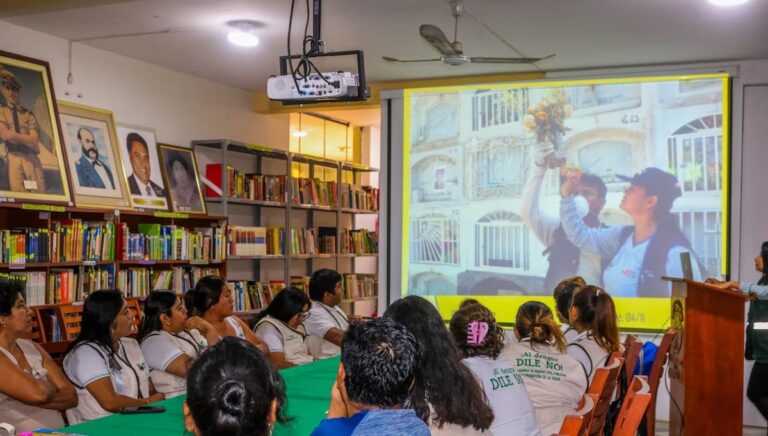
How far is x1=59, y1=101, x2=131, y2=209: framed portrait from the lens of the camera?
6.73m

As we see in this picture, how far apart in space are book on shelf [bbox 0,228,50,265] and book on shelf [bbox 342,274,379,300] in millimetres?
4420

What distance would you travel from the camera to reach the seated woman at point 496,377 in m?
2.93

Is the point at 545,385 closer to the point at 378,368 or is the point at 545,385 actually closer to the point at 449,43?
the point at 378,368

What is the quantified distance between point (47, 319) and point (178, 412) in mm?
3232

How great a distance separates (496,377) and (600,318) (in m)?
1.59

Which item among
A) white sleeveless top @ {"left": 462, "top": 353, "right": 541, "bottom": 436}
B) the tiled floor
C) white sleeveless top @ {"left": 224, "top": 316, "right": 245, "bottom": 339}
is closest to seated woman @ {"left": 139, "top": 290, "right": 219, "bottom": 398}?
white sleeveless top @ {"left": 224, "top": 316, "right": 245, "bottom": 339}

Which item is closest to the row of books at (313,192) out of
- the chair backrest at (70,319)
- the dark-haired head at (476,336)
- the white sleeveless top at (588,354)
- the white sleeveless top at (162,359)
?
the chair backrest at (70,319)

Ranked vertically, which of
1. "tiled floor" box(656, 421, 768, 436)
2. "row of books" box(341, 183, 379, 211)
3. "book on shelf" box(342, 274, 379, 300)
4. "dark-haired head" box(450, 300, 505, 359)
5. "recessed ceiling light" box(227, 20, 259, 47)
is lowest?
"tiled floor" box(656, 421, 768, 436)

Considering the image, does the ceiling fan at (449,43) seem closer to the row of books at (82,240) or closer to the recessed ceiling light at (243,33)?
the recessed ceiling light at (243,33)

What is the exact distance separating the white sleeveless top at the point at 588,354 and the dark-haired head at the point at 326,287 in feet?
7.54

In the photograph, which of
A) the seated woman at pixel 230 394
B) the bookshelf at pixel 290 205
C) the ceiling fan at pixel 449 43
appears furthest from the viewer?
the bookshelf at pixel 290 205

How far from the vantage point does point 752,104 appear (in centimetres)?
735

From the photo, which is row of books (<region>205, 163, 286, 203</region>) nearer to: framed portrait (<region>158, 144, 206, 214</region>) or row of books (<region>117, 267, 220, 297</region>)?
framed portrait (<region>158, 144, 206, 214</region>)

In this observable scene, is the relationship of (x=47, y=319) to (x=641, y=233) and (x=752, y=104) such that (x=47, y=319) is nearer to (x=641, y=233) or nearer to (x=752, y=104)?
(x=641, y=233)
